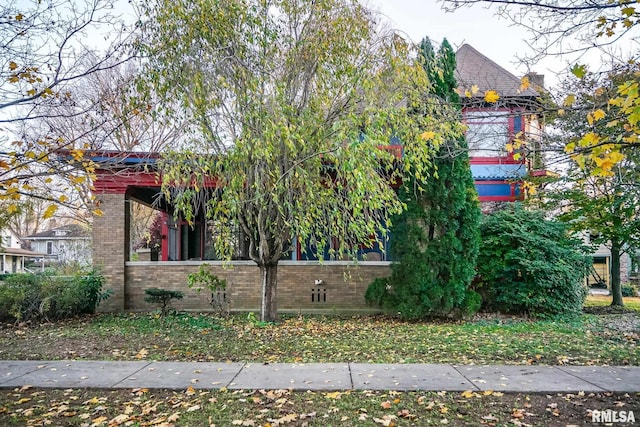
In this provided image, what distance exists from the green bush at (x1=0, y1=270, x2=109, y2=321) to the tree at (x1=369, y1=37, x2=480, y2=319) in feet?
25.5

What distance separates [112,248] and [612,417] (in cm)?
1171

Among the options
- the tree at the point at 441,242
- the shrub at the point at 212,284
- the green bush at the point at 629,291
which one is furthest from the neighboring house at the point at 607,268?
the shrub at the point at 212,284

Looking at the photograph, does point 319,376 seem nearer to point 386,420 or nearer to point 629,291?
point 386,420

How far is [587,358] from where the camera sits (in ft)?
22.5

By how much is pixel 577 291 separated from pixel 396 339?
19.4 feet

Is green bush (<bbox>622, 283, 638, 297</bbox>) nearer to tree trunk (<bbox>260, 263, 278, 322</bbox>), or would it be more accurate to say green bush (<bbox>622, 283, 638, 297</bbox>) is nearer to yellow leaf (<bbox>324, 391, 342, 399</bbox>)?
tree trunk (<bbox>260, 263, 278, 322</bbox>)

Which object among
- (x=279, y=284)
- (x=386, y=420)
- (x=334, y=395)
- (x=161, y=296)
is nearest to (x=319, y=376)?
(x=334, y=395)

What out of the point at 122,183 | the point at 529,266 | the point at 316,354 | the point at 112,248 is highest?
the point at 122,183

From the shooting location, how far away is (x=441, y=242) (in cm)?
1076

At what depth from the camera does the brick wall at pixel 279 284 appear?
1256 cm

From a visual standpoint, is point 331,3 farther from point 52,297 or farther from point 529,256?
point 52,297

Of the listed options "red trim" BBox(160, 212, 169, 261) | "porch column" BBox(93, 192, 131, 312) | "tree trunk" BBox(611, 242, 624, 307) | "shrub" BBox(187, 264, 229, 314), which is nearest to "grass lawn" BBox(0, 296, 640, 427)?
"shrub" BBox(187, 264, 229, 314)

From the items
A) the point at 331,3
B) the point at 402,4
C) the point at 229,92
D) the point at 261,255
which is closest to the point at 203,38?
the point at 229,92

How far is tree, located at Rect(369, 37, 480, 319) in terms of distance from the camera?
35.0 feet
